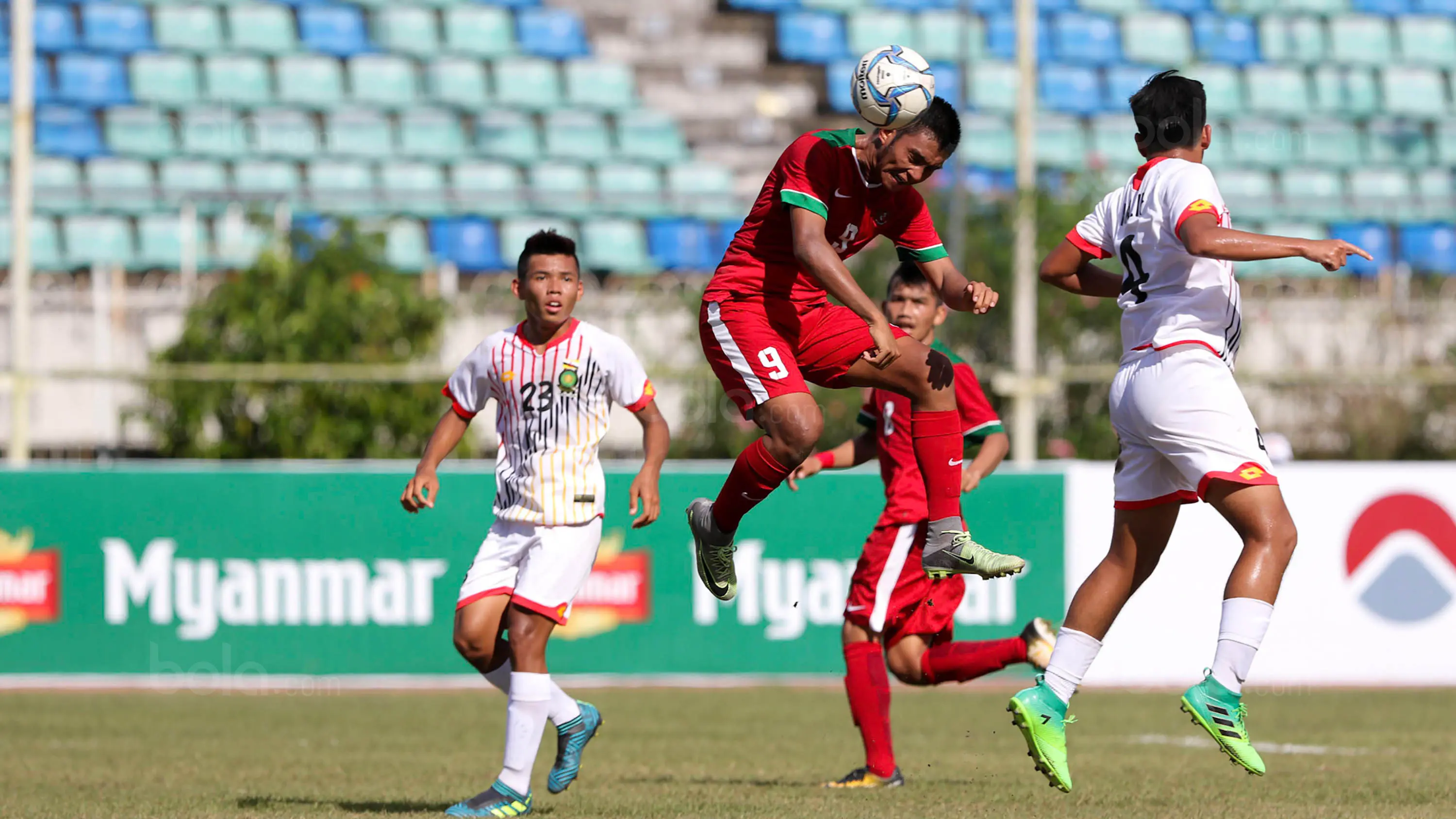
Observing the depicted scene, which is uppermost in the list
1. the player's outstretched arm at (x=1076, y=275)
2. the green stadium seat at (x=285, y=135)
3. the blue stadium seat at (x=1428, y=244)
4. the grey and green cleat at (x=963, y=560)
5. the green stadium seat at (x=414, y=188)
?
the green stadium seat at (x=285, y=135)

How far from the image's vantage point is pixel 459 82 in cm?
2439

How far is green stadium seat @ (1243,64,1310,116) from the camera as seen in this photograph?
2644 cm

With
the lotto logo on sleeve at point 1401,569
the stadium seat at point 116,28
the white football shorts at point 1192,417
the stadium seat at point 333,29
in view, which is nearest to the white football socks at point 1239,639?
the white football shorts at point 1192,417

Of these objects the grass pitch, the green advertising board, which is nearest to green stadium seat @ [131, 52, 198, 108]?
the green advertising board

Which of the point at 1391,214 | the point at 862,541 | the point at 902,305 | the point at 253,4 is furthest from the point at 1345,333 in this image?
the point at 253,4

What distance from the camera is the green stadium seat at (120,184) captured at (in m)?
21.1

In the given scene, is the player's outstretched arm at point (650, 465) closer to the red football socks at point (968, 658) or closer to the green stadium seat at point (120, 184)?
the red football socks at point (968, 658)

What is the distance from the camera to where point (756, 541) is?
1377cm

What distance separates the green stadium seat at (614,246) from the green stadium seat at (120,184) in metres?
5.10

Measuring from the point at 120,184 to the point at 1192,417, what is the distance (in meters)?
18.7

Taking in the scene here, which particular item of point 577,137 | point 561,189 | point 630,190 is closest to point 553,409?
point 561,189

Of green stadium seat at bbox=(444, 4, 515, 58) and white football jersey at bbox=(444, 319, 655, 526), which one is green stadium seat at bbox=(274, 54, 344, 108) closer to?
green stadium seat at bbox=(444, 4, 515, 58)

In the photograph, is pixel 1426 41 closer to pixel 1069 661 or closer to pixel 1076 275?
pixel 1076 275

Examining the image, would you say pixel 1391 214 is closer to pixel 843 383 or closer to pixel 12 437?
pixel 12 437
